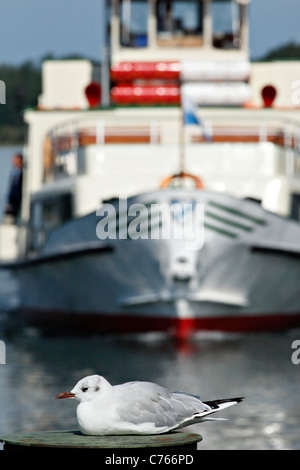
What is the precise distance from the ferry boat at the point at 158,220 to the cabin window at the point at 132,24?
14.9 inches

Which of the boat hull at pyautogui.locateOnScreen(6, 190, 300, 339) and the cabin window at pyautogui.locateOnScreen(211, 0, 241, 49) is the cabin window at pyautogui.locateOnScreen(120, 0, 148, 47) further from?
the boat hull at pyautogui.locateOnScreen(6, 190, 300, 339)

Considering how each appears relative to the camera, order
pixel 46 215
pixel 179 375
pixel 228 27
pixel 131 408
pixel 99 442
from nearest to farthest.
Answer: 1. pixel 99 442
2. pixel 131 408
3. pixel 179 375
4. pixel 46 215
5. pixel 228 27

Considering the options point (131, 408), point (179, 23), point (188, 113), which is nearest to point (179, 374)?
point (188, 113)

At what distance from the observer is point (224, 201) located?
22297 mm

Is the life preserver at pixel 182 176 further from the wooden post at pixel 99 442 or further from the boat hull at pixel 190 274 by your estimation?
the wooden post at pixel 99 442

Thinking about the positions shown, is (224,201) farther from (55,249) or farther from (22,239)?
(22,239)

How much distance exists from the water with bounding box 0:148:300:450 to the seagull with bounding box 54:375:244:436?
3614 millimetres

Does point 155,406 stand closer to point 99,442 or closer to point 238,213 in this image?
point 99,442

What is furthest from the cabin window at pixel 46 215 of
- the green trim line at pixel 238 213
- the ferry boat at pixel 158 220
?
the green trim line at pixel 238 213

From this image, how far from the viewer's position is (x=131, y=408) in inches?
395

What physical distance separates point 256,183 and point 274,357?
14.6 feet

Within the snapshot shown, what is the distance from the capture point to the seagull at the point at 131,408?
9820 mm

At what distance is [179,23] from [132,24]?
1115mm
